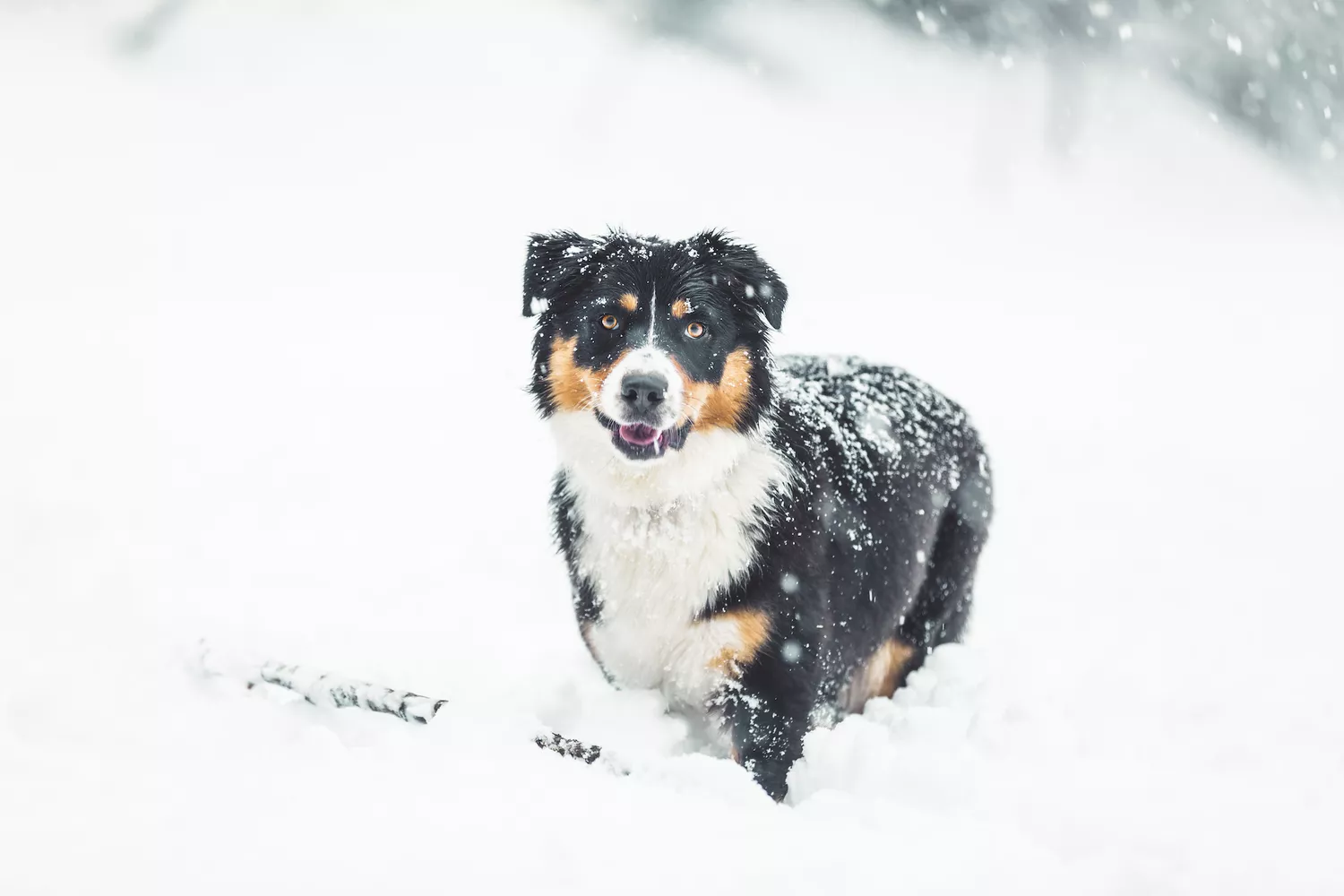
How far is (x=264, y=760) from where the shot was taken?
7.82 feet

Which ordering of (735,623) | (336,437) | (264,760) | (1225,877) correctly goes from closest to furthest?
(264,760)
(1225,877)
(735,623)
(336,437)

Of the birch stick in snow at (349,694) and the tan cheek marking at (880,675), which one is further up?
the tan cheek marking at (880,675)

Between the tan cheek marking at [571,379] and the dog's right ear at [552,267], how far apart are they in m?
0.20

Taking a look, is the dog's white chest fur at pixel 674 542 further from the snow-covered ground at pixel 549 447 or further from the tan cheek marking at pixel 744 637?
the snow-covered ground at pixel 549 447

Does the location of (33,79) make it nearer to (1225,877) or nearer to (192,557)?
(192,557)

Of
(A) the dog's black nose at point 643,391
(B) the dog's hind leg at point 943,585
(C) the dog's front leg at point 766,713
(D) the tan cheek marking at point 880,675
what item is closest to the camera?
(A) the dog's black nose at point 643,391

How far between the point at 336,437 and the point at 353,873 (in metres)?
6.15

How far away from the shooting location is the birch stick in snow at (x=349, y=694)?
265 cm

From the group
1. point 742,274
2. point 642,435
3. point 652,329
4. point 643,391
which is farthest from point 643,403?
point 742,274

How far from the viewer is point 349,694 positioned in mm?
2709

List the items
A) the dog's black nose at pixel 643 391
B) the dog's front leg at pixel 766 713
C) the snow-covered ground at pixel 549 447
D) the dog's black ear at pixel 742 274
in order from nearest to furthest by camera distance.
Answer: the snow-covered ground at pixel 549 447, the dog's black nose at pixel 643 391, the dog's front leg at pixel 766 713, the dog's black ear at pixel 742 274

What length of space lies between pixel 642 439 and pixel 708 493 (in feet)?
1.24

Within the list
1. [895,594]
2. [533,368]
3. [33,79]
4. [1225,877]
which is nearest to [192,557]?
[533,368]

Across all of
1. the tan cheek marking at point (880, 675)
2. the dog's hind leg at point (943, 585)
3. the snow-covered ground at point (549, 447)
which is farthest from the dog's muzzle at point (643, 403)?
the dog's hind leg at point (943, 585)
